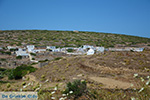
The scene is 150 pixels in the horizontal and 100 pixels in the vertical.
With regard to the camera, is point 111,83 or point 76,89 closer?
point 76,89

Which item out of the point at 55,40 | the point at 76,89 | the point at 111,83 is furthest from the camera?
the point at 55,40

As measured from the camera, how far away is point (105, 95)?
725 centimetres

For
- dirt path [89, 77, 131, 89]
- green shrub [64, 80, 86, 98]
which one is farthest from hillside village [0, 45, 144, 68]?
green shrub [64, 80, 86, 98]

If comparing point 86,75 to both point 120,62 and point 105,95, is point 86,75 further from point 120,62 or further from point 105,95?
point 105,95

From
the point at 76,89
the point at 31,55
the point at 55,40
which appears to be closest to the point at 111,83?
the point at 76,89

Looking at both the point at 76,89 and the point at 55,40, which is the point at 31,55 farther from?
the point at 55,40

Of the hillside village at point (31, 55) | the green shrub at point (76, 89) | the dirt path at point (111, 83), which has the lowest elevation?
the hillside village at point (31, 55)

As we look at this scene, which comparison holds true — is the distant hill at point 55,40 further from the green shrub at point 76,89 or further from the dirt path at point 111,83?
the green shrub at point 76,89

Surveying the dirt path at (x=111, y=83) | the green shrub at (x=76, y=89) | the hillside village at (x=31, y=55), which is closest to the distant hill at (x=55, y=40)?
the hillside village at (x=31, y=55)

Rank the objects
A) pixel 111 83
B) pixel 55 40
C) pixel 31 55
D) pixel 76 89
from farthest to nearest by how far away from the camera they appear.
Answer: pixel 55 40 < pixel 31 55 < pixel 111 83 < pixel 76 89

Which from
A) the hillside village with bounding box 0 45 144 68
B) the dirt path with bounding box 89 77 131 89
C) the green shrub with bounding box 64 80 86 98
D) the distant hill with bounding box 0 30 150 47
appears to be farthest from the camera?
the distant hill with bounding box 0 30 150 47

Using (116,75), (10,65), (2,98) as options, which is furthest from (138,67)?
(10,65)

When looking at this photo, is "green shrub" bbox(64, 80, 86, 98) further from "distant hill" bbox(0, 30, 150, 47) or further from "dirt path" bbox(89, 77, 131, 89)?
"distant hill" bbox(0, 30, 150, 47)

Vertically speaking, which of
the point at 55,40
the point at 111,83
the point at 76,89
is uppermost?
the point at 76,89
